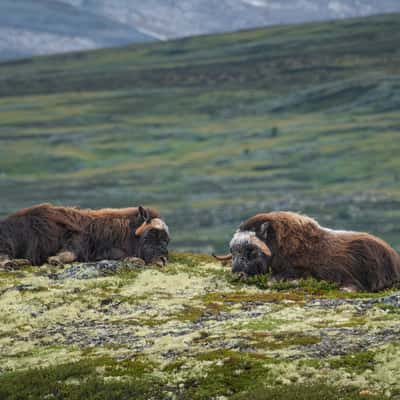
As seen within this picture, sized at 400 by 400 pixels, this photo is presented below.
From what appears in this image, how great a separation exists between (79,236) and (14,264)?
171cm

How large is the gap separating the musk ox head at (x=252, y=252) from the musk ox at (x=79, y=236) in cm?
289

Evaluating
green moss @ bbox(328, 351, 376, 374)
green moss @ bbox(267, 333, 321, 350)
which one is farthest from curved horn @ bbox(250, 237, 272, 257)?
green moss @ bbox(328, 351, 376, 374)

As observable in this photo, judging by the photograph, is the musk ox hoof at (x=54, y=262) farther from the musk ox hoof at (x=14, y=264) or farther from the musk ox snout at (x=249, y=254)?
the musk ox snout at (x=249, y=254)

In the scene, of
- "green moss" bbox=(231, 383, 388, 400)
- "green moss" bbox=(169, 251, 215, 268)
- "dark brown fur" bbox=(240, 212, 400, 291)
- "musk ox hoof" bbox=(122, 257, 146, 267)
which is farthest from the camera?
"green moss" bbox=(169, 251, 215, 268)

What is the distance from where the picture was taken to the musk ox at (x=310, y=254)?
781 inches

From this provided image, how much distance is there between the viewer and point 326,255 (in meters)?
19.9

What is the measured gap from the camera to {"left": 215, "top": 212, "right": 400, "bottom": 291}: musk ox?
19.8 metres

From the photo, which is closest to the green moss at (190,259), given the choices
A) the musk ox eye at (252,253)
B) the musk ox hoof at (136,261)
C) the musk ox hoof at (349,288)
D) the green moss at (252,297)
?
the musk ox hoof at (136,261)

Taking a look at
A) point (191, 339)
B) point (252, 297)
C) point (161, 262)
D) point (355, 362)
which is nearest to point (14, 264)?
point (161, 262)

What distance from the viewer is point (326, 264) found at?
65.1 feet

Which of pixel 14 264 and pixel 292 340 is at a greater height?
pixel 292 340

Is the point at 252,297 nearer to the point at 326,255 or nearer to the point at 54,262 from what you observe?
the point at 326,255

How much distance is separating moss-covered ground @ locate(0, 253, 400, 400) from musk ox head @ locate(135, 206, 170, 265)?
1.65 meters

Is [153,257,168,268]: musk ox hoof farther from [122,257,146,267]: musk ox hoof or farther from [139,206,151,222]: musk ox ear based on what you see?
[139,206,151,222]: musk ox ear
